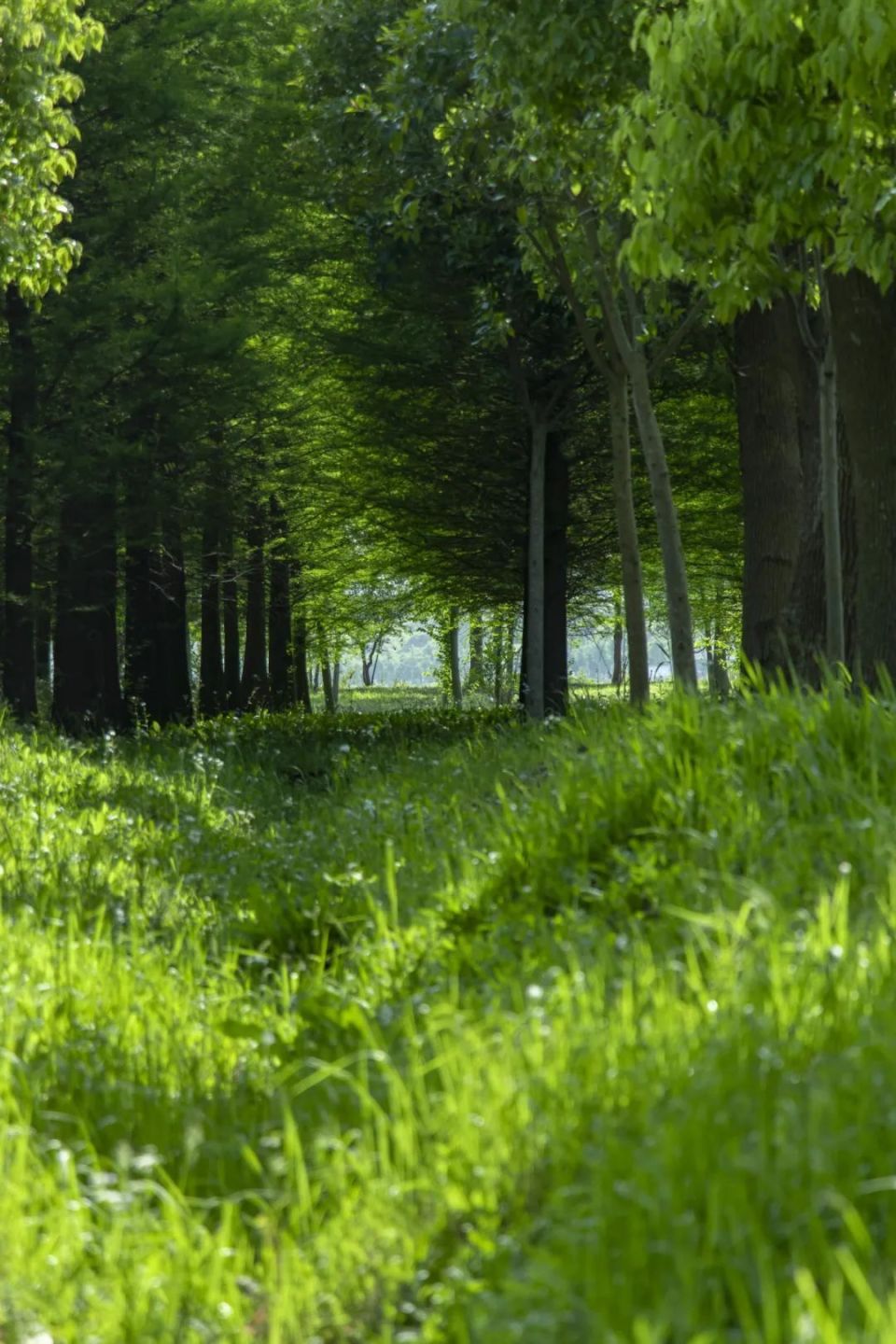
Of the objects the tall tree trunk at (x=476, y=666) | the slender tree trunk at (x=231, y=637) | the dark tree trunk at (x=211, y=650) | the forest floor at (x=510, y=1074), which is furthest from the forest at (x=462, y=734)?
the tall tree trunk at (x=476, y=666)

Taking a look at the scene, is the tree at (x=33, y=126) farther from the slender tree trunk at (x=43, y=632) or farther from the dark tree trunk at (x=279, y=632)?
the dark tree trunk at (x=279, y=632)

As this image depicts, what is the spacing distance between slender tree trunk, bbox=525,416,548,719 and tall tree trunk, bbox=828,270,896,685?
9.54 meters

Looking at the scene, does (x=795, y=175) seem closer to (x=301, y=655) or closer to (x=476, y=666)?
(x=301, y=655)

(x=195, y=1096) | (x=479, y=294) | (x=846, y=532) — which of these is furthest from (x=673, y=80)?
(x=479, y=294)

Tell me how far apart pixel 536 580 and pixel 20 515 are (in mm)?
6731

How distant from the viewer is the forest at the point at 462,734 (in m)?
3.03

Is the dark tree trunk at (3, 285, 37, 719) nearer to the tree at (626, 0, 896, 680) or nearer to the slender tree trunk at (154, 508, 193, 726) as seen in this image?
the slender tree trunk at (154, 508, 193, 726)

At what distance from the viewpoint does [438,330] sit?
20.4 metres

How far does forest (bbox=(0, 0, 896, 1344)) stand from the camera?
3031 mm

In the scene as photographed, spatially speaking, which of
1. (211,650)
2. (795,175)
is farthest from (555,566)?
(795,175)

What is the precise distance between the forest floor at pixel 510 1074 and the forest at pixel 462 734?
0.6 inches

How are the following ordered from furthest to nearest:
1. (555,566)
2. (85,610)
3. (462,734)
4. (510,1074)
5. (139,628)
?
(139,628)
(555,566)
(85,610)
(462,734)
(510,1074)

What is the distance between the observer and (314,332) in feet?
76.4

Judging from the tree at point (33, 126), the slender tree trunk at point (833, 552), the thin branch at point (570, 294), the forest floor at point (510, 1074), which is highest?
the tree at point (33, 126)
